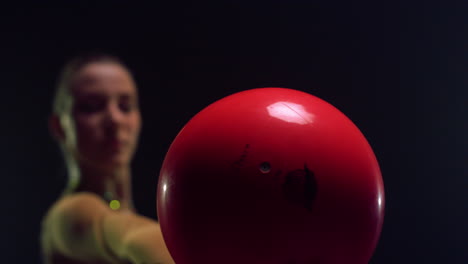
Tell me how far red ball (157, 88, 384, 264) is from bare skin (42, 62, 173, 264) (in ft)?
2.04

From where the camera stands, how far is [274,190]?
92 cm

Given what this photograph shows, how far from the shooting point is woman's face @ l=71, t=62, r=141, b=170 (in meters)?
1.99

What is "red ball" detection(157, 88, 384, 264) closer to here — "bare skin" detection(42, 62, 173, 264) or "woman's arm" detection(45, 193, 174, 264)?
"woman's arm" detection(45, 193, 174, 264)

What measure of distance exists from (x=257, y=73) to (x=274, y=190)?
4.96 feet

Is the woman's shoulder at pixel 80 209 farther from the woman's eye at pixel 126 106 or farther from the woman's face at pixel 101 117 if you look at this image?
the woman's eye at pixel 126 106

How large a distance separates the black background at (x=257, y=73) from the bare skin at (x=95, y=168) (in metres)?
0.40

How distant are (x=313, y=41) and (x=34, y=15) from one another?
Answer: 4.69ft

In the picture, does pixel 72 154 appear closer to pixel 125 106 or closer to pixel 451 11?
pixel 125 106

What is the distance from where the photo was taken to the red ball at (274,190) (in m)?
0.92

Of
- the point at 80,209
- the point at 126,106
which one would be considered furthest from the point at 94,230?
the point at 126,106

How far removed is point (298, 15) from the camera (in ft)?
7.74

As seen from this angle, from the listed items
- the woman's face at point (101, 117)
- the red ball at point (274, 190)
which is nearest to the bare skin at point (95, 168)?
the woman's face at point (101, 117)

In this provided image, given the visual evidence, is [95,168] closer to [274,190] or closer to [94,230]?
[94,230]

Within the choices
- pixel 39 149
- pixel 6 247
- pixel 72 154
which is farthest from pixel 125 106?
pixel 6 247
